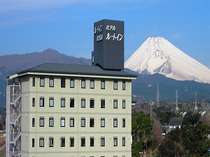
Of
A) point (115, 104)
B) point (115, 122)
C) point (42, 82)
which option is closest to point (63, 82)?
point (42, 82)

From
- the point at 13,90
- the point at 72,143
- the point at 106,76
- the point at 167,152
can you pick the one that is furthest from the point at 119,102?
the point at 167,152

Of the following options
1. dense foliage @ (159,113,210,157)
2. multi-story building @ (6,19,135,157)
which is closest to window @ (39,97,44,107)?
multi-story building @ (6,19,135,157)

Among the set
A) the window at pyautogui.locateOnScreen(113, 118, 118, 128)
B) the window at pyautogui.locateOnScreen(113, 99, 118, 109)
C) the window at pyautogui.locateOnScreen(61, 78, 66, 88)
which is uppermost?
the window at pyautogui.locateOnScreen(61, 78, 66, 88)

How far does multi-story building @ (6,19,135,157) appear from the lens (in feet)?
207

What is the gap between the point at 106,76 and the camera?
66438mm

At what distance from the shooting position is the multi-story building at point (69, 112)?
2486 inches

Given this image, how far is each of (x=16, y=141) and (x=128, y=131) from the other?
1399cm

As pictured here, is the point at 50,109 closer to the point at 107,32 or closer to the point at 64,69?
the point at 64,69

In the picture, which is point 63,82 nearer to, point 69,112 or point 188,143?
point 69,112

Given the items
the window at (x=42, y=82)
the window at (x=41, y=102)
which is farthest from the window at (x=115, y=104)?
the window at (x=42, y=82)

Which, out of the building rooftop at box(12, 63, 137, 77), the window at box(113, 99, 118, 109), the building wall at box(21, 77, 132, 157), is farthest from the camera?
the window at box(113, 99, 118, 109)

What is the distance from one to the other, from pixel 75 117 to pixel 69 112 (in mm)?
987

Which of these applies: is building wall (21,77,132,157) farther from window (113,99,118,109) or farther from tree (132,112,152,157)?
tree (132,112,152,157)

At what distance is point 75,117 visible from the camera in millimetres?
65062
